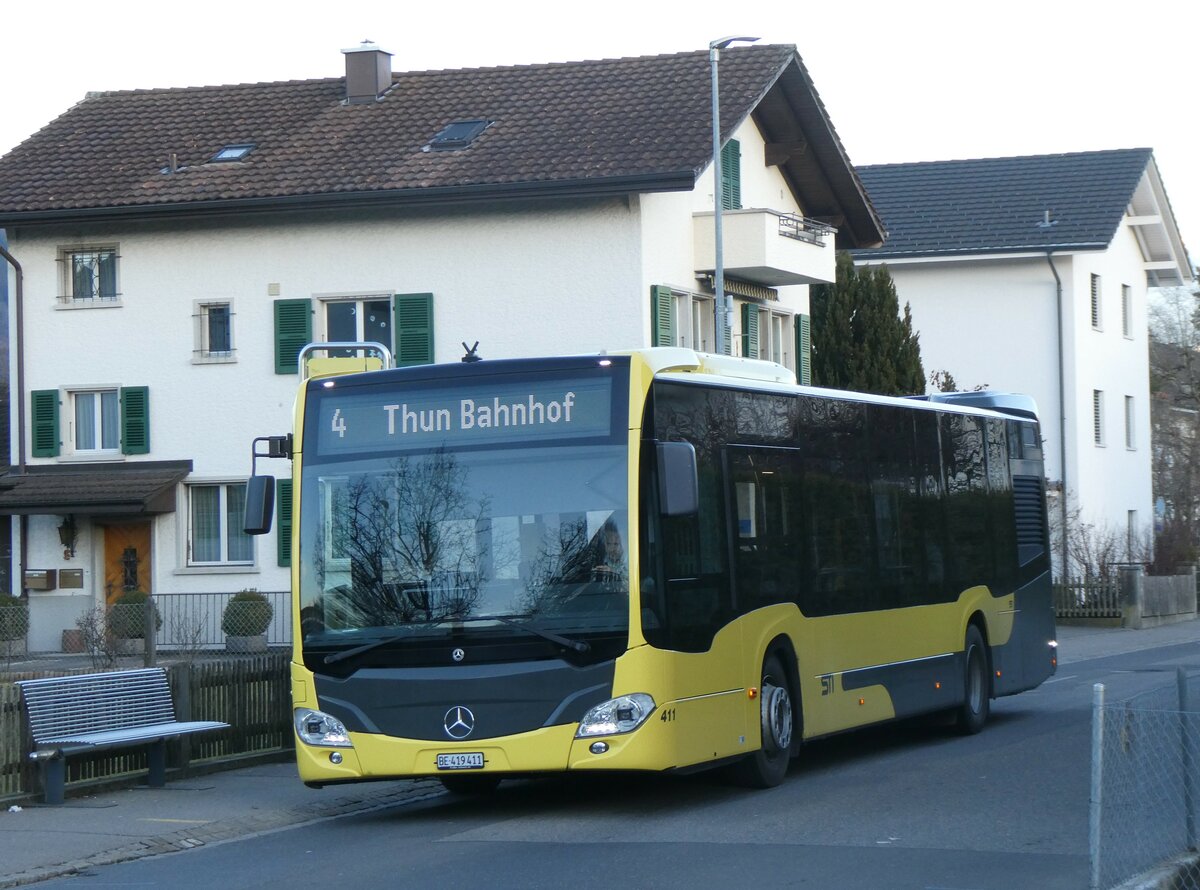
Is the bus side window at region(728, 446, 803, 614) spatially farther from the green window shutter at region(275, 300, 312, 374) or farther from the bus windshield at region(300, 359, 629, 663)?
the green window shutter at region(275, 300, 312, 374)

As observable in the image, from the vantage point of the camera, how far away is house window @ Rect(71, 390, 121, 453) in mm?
35812

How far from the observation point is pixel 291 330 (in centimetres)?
3425

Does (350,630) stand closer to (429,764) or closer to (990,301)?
(429,764)

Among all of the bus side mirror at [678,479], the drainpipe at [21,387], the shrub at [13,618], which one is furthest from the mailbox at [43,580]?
the bus side mirror at [678,479]

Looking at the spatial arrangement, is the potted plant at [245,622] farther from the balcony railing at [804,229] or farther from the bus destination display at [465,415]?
the bus destination display at [465,415]

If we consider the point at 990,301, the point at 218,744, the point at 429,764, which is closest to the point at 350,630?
the point at 429,764

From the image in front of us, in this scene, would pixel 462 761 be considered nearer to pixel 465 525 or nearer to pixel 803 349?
pixel 465 525

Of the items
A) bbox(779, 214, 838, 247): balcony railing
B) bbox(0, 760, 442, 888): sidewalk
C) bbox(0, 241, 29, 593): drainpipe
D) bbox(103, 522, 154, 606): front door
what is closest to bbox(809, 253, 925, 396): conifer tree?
bbox(779, 214, 838, 247): balcony railing

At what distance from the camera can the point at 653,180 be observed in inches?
1219

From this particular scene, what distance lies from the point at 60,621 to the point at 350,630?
963 inches

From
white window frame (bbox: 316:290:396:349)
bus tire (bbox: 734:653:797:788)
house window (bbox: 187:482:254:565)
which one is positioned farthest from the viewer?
house window (bbox: 187:482:254:565)

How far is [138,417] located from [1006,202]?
24.9 m

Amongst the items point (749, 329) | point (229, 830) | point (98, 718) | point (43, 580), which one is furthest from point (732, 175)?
point (229, 830)

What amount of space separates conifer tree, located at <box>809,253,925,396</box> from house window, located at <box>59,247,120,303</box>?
47.6 ft
